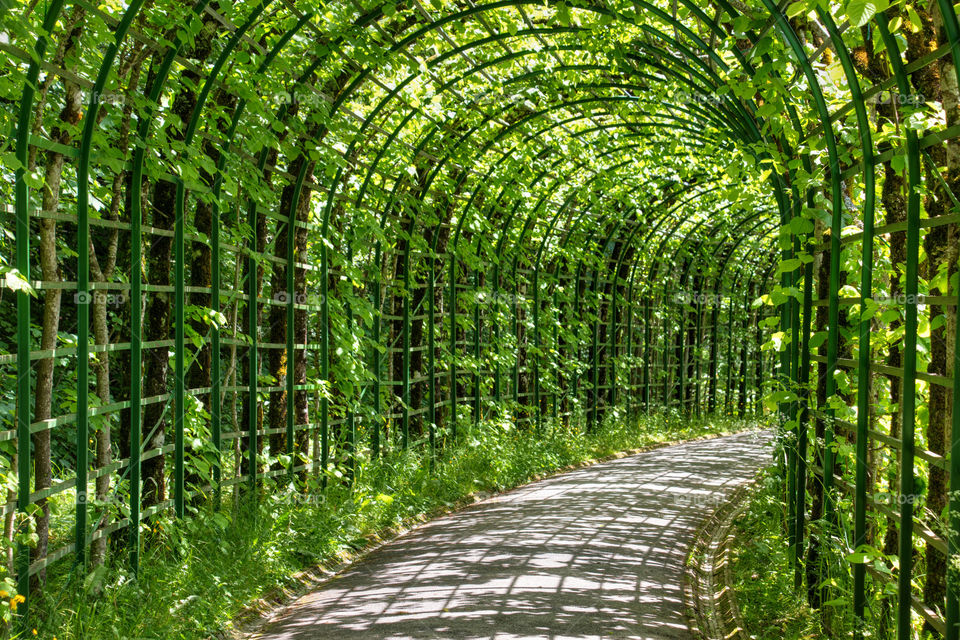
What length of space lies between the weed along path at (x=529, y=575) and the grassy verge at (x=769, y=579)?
1.24 ft

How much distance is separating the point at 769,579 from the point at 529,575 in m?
1.47

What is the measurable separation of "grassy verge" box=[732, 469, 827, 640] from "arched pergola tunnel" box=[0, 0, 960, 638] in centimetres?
A: 18

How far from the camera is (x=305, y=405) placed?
6.70 meters

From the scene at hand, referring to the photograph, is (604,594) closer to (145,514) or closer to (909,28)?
(145,514)

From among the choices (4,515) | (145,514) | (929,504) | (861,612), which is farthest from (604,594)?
(4,515)

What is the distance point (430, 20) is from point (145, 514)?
3852mm

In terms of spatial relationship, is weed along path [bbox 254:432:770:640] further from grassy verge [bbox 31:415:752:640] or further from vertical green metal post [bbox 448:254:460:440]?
vertical green metal post [bbox 448:254:460:440]

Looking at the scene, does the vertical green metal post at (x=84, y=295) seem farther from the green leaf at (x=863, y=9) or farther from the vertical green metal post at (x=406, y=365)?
the vertical green metal post at (x=406, y=365)

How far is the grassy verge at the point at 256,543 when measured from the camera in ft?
12.1

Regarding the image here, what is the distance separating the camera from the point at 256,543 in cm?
507

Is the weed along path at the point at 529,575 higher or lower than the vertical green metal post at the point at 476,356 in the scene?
lower

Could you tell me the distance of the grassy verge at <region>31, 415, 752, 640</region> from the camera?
12.1 feet

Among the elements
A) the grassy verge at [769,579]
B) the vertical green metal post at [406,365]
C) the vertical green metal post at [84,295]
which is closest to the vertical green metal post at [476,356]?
the vertical green metal post at [406,365]

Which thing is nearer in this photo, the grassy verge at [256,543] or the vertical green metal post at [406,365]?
the grassy verge at [256,543]
